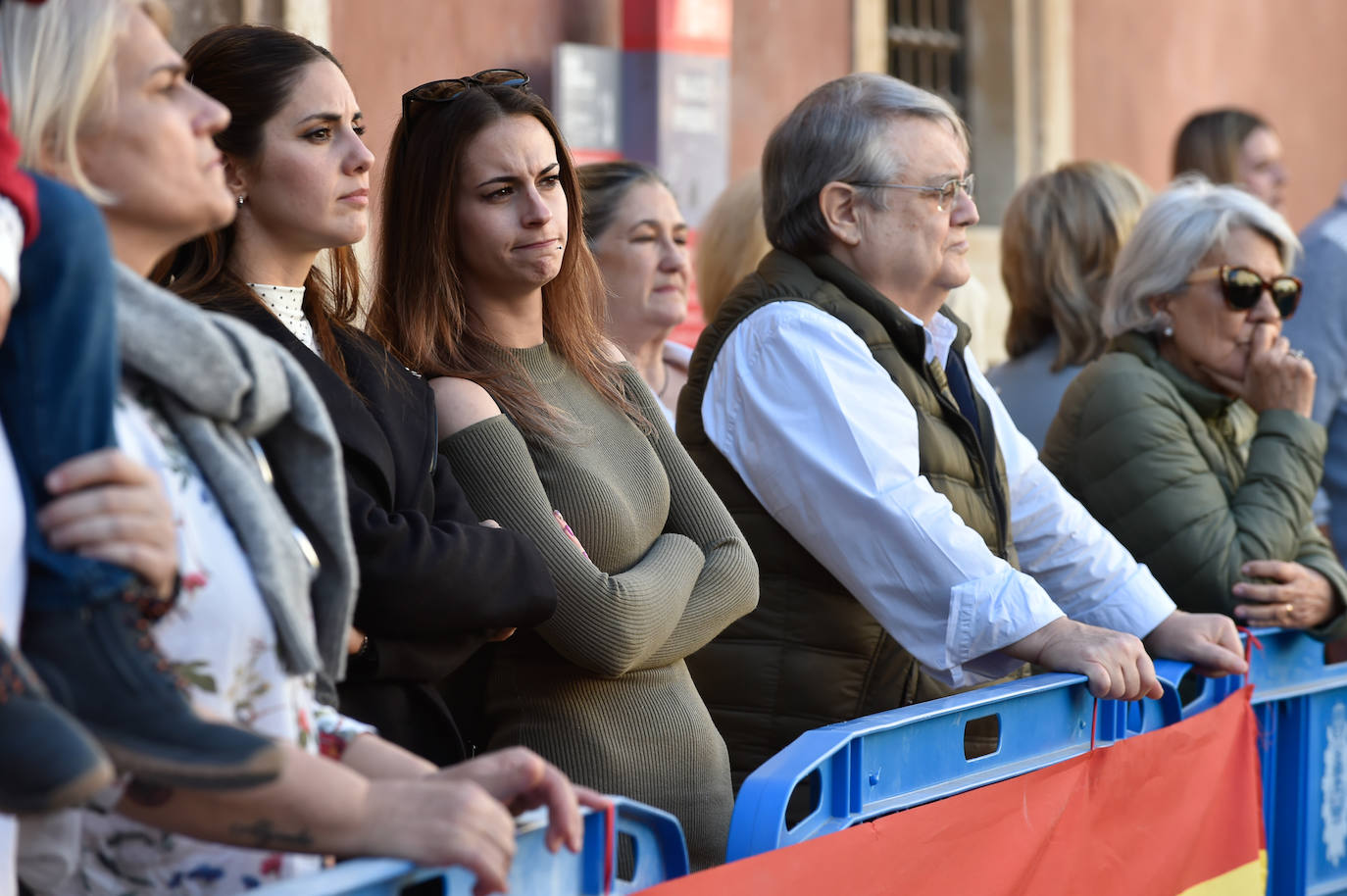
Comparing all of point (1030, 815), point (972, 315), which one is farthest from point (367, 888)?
point (972, 315)

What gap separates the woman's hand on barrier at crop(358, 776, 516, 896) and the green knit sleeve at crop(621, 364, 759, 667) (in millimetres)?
975

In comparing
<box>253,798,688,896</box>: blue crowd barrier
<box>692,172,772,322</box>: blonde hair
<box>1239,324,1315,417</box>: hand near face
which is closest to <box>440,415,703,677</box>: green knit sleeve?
<box>253,798,688,896</box>: blue crowd barrier

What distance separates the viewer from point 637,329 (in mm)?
4379

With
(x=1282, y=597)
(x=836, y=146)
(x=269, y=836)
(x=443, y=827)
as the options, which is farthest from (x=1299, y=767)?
(x=269, y=836)

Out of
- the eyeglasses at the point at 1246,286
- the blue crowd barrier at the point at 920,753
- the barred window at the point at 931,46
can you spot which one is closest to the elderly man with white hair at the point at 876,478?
the blue crowd barrier at the point at 920,753

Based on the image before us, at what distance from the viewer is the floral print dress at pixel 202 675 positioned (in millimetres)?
1452

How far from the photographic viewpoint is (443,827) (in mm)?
1444

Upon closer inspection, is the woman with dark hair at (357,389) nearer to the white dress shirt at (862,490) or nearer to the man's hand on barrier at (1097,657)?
the white dress shirt at (862,490)

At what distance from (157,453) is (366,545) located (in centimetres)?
52

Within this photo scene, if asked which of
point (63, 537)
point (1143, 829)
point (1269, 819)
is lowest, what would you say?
point (1269, 819)

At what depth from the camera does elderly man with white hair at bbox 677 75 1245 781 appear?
2.73 metres

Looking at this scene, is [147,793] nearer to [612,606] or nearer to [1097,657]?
[612,606]

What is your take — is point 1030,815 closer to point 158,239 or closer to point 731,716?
point 731,716

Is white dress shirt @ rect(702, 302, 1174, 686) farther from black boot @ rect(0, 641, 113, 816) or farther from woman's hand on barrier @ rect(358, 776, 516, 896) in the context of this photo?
black boot @ rect(0, 641, 113, 816)
